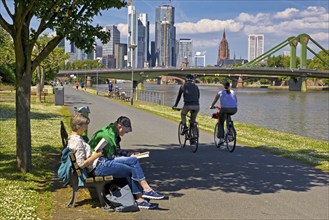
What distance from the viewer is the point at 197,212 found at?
18.1 feet

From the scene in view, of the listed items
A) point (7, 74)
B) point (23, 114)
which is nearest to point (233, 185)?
point (23, 114)

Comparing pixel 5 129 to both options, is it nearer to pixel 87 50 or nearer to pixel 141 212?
pixel 87 50

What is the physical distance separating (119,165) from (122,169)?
58 mm

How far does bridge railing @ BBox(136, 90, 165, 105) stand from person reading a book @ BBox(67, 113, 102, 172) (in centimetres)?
3000

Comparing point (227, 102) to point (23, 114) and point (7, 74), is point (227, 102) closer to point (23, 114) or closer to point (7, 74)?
point (23, 114)

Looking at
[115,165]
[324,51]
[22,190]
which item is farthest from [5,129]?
[324,51]

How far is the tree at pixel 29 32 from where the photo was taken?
6.92 m

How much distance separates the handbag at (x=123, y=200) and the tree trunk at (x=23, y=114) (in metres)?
2.24

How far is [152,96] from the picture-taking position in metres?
37.5

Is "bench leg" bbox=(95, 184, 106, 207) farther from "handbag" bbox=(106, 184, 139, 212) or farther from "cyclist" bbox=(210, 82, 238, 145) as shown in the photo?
"cyclist" bbox=(210, 82, 238, 145)

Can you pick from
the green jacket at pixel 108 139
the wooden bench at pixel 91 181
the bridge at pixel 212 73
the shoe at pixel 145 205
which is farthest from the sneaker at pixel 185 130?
the bridge at pixel 212 73

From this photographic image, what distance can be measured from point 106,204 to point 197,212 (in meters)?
1.04

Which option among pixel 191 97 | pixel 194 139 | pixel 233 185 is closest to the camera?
pixel 233 185

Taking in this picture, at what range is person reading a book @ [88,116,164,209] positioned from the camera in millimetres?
5586
